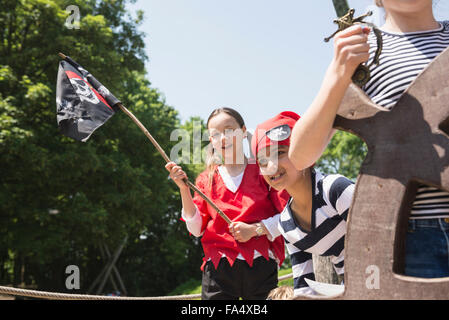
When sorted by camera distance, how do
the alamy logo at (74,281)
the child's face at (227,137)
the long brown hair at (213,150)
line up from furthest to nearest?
the long brown hair at (213,150)
the child's face at (227,137)
the alamy logo at (74,281)

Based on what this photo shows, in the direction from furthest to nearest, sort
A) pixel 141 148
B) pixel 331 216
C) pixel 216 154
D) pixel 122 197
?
1. pixel 141 148
2. pixel 122 197
3. pixel 216 154
4. pixel 331 216

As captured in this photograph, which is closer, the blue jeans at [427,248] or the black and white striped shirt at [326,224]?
the blue jeans at [427,248]

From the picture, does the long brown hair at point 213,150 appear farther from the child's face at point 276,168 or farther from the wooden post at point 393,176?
the wooden post at point 393,176

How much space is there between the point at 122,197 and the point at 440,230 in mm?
13643

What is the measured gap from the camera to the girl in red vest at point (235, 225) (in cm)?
279

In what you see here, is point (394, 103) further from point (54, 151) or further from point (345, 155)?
point (345, 155)

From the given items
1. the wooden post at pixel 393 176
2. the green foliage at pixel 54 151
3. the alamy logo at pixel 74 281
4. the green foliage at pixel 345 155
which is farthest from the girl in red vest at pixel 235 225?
the green foliage at pixel 345 155

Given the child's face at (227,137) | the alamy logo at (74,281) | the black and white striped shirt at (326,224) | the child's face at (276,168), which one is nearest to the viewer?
the black and white striped shirt at (326,224)

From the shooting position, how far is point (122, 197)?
46.6 ft

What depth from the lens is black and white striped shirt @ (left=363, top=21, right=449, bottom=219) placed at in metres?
1.16

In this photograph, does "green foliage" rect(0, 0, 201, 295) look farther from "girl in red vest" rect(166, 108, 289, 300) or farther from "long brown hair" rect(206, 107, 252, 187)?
"girl in red vest" rect(166, 108, 289, 300)

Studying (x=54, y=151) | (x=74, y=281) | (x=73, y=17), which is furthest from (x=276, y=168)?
(x=54, y=151)

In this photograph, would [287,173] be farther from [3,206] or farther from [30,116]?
[30,116]
